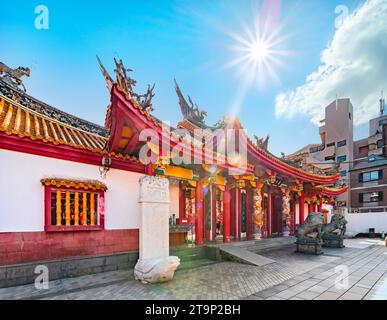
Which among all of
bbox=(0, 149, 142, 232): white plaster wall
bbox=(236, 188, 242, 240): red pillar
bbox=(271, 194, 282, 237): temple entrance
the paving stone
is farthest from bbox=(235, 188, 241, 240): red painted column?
bbox=(0, 149, 142, 232): white plaster wall

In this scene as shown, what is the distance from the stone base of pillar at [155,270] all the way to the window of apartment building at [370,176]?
3300 centimetres

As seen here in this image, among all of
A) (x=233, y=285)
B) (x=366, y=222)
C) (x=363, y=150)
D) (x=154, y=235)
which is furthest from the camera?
(x=363, y=150)

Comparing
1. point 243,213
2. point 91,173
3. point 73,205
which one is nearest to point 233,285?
point 73,205

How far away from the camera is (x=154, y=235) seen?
18.5ft

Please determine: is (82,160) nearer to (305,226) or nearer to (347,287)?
(347,287)

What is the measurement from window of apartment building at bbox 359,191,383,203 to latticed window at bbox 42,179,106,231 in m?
33.8

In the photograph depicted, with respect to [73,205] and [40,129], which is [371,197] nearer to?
[73,205]

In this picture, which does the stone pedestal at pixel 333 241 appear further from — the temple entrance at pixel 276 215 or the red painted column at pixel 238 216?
the red painted column at pixel 238 216

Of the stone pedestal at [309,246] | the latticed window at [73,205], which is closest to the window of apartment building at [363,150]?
the stone pedestal at [309,246]

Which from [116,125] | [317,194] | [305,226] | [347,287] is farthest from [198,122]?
[317,194]

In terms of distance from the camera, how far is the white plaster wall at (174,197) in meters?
8.95

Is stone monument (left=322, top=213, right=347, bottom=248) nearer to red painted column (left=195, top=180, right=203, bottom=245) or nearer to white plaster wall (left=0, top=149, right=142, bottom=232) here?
red painted column (left=195, top=180, right=203, bottom=245)

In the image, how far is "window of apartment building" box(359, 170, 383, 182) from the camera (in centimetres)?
2828

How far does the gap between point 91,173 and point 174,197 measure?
12.1 feet
